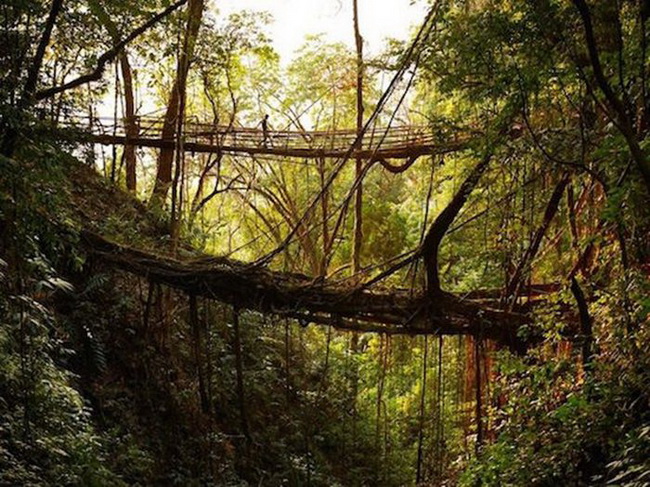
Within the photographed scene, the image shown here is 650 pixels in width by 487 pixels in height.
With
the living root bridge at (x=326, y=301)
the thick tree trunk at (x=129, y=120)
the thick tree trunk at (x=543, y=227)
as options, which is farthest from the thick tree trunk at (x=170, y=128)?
the thick tree trunk at (x=543, y=227)

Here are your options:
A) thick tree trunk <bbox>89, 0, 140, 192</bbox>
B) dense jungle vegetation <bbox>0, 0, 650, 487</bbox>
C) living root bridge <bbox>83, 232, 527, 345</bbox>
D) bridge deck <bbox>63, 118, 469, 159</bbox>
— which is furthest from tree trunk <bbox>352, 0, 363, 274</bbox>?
living root bridge <bbox>83, 232, 527, 345</bbox>

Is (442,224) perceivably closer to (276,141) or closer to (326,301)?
(326,301)

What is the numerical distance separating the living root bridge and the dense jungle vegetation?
16mm

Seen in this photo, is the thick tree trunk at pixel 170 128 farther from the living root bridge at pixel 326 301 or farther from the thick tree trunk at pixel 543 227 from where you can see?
the thick tree trunk at pixel 543 227

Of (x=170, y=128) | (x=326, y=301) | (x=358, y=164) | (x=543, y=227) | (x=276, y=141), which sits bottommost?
(x=326, y=301)

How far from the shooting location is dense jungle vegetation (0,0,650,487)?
324cm

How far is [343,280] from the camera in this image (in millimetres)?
4547

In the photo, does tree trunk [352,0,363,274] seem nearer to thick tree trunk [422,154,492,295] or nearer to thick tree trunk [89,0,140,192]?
thick tree trunk [89,0,140,192]

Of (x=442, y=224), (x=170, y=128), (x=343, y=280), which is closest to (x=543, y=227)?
(x=442, y=224)

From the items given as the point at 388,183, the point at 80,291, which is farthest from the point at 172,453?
the point at 388,183

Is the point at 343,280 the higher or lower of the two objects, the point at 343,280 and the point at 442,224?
the lower

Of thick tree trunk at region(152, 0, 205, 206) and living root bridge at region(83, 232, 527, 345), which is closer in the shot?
living root bridge at region(83, 232, 527, 345)

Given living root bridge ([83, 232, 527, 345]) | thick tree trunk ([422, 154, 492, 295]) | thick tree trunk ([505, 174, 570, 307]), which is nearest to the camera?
thick tree trunk ([422, 154, 492, 295])

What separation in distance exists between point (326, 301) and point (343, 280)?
0.67ft
